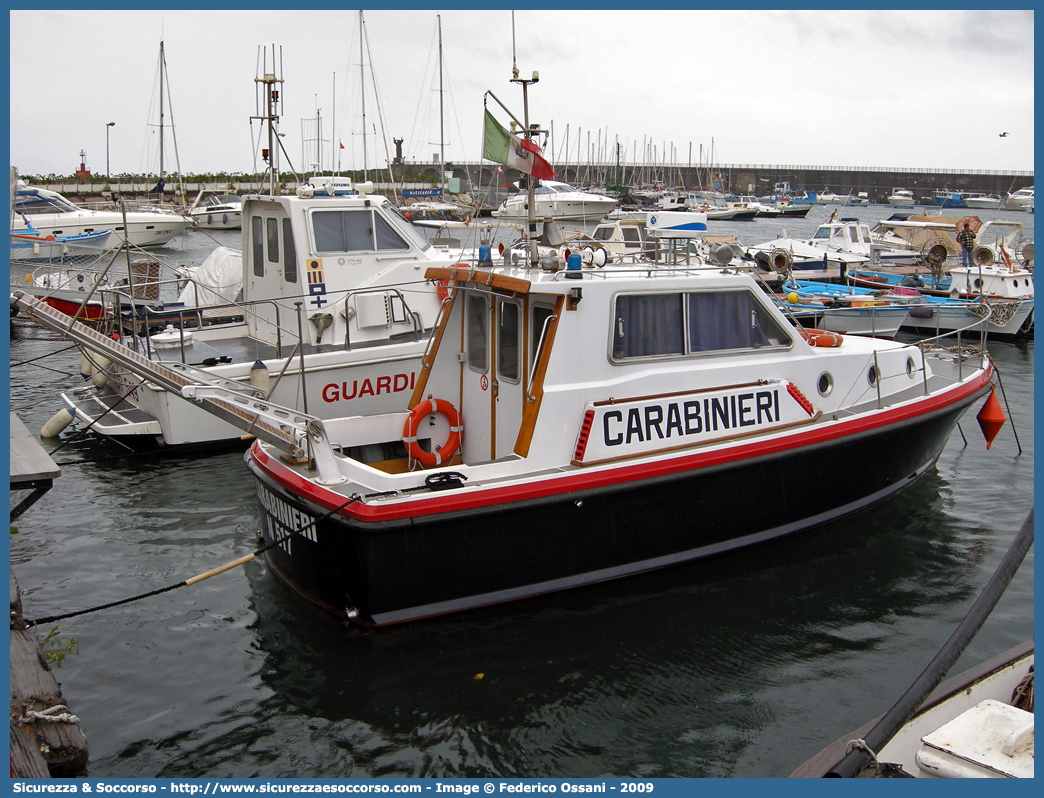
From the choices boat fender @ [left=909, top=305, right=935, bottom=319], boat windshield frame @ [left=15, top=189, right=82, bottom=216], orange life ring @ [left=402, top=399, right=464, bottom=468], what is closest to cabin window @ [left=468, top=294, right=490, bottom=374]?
orange life ring @ [left=402, top=399, right=464, bottom=468]

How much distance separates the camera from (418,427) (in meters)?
7.16

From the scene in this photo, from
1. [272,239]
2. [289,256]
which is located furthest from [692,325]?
[272,239]

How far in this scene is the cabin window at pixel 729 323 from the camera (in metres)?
6.88

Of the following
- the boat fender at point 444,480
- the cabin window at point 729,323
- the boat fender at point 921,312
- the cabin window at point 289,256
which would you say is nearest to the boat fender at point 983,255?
the boat fender at point 921,312

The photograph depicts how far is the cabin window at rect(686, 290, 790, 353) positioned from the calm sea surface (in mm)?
1309

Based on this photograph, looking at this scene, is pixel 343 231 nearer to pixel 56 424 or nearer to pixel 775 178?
pixel 56 424

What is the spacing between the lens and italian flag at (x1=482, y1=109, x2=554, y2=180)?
632 cm

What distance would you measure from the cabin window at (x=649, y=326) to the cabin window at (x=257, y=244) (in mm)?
6728

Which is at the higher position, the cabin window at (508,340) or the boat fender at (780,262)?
the boat fender at (780,262)

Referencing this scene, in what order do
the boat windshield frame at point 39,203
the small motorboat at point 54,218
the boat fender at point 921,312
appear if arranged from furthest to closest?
the boat windshield frame at point 39,203, the small motorboat at point 54,218, the boat fender at point 921,312

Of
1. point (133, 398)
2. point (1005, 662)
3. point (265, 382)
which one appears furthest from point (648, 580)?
point (133, 398)

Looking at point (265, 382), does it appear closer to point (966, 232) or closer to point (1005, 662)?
point (1005, 662)

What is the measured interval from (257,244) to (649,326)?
6.97m

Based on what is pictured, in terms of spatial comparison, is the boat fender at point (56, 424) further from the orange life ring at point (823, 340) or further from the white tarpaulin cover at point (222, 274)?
the orange life ring at point (823, 340)
